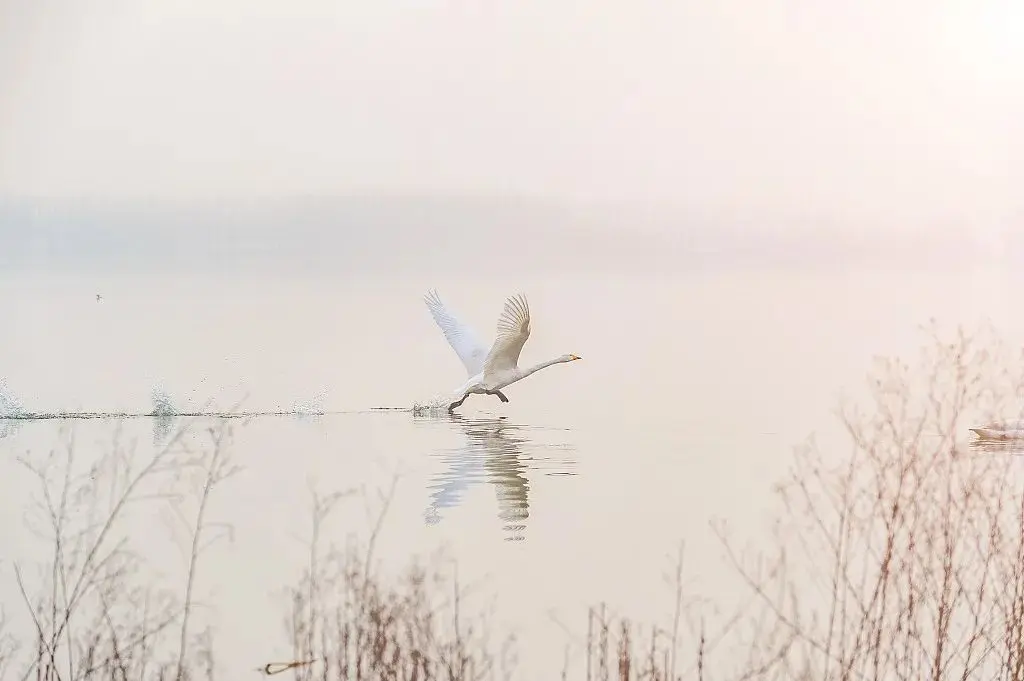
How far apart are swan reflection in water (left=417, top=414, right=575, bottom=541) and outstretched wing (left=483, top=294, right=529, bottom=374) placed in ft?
1.08

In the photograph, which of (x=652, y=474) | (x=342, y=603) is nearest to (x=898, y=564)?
(x=342, y=603)

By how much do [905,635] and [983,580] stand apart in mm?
165

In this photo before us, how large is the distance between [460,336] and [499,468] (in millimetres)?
1499

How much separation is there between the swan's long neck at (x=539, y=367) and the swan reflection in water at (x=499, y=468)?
9.8 inches

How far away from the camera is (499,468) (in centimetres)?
477

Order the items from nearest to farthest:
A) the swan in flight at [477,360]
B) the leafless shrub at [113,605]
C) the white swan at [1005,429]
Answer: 1. the leafless shrub at [113,605]
2. the white swan at [1005,429]
3. the swan in flight at [477,360]

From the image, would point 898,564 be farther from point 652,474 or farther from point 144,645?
point 652,474

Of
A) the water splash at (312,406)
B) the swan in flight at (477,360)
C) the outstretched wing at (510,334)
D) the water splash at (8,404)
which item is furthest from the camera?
the water splash at (312,406)

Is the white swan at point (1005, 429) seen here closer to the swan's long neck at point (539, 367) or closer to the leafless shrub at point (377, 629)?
the leafless shrub at point (377, 629)

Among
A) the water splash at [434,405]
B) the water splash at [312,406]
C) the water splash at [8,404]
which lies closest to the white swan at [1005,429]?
the water splash at [434,405]

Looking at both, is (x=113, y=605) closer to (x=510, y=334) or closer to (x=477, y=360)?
(x=510, y=334)

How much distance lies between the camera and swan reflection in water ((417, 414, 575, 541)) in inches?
162

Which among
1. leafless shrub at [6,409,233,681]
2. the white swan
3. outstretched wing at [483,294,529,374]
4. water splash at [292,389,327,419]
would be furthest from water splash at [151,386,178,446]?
the white swan

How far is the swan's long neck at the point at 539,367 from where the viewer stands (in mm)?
6059
